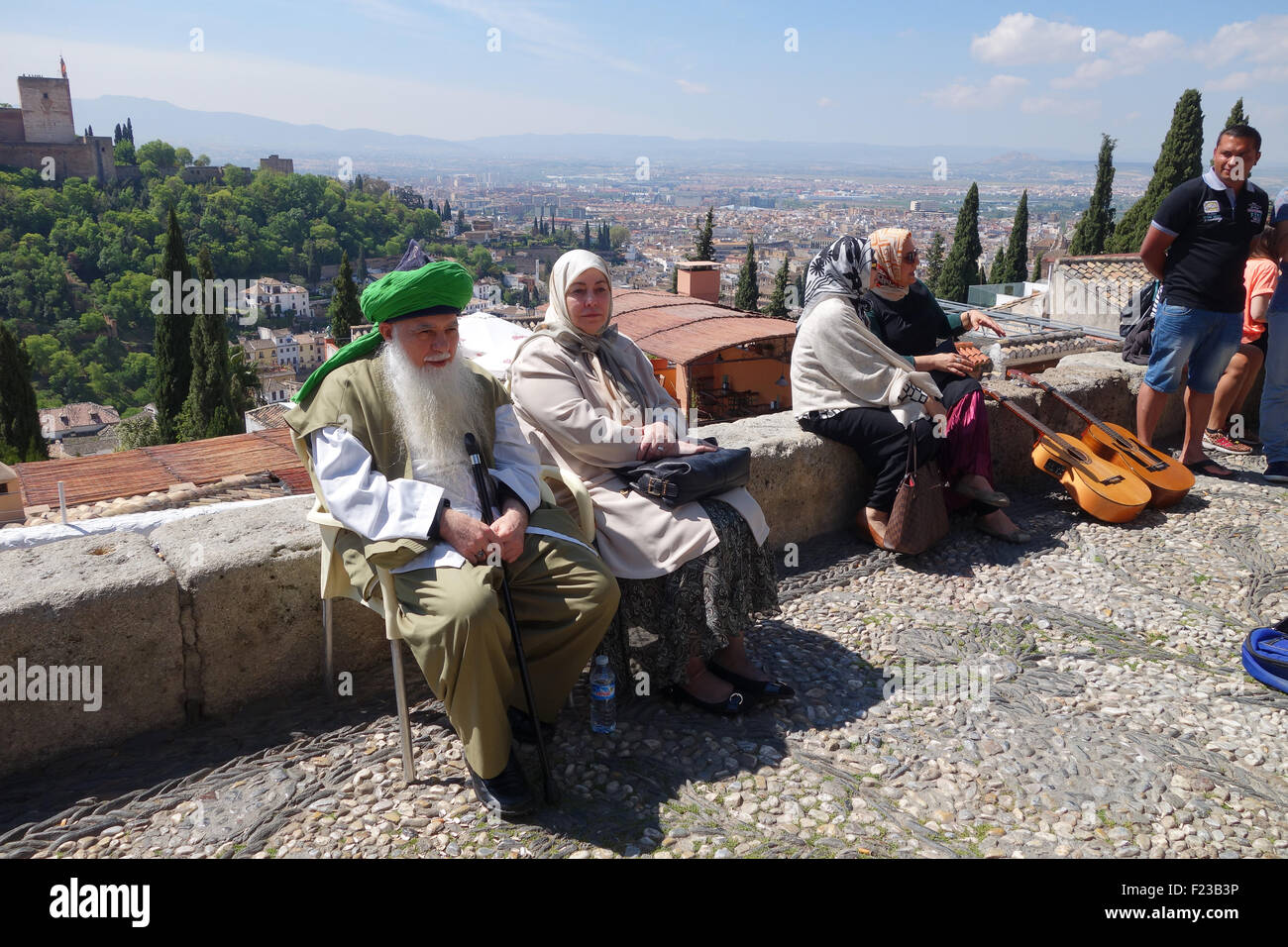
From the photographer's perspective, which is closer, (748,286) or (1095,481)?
(1095,481)

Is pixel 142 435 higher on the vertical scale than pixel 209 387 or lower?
lower

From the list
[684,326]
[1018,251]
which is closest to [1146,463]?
[684,326]

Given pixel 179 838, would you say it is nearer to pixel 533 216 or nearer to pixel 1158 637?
pixel 1158 637

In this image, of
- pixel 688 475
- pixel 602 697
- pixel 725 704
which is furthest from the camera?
pixel 688 475

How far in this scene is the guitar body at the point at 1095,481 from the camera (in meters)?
4.36

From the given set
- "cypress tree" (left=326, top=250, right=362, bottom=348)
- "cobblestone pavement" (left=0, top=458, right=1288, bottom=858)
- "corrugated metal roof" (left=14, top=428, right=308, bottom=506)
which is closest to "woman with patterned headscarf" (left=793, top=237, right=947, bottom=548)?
"cobblestone pavement" (left=0, top=458, right=1288, bottom=858)

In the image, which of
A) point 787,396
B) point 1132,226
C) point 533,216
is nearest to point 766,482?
point 787,396

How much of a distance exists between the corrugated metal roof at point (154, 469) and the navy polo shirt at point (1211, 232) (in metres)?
7.57

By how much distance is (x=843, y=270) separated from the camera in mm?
4023

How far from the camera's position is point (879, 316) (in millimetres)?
4172

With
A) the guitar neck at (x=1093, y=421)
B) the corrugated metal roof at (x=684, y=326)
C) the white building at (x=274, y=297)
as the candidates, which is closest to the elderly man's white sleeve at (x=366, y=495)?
the guitar neck at (x=1093, y=421)

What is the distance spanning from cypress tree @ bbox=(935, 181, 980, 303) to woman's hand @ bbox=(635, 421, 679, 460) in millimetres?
35765

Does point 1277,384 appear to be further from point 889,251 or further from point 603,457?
point 603,457

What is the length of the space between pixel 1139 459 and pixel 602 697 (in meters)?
3.47
